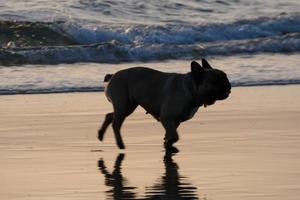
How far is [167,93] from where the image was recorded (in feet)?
35.5

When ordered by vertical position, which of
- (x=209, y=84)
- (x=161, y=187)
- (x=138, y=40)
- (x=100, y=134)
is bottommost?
(x=138, y=40)

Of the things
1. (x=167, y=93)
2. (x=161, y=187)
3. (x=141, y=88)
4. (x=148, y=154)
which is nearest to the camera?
(x=161, y=187)

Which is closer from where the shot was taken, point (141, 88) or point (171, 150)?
point (171, 150)

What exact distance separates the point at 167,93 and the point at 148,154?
0.65 metres

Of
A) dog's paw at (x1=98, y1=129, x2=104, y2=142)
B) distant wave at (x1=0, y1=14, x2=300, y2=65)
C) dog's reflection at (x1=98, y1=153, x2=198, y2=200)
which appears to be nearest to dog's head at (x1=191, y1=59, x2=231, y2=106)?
dog's reflection at (x1=98, y1=153, x2=198, y2=200)

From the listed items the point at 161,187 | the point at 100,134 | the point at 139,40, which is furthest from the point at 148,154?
the point at 139,40

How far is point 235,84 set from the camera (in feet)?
56.2

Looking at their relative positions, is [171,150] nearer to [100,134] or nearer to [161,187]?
[100,134]

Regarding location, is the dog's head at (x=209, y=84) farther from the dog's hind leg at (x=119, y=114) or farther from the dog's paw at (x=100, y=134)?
the dog's paw at (x=100, y=134)

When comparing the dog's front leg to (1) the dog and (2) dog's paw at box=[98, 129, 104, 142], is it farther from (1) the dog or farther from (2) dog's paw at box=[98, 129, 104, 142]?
(2) dog's paw at box=[98, 129, 104, 142]

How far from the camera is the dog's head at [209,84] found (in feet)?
33.8

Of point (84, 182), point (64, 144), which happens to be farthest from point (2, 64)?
point (84, 182)

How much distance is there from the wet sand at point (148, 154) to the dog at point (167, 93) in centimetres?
29

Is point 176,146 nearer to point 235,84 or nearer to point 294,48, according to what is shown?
point 235,84
